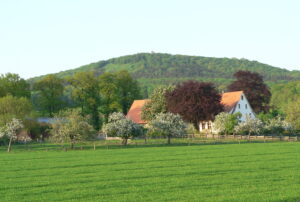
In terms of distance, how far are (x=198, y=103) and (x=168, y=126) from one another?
461 inches

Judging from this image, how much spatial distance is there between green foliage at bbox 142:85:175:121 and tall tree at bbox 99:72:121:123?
7042mm

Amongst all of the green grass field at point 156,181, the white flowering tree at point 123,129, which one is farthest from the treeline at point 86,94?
the green grass field at point 156,181

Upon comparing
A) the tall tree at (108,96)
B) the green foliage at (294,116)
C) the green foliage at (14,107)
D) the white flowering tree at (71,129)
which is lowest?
the white flowering tree at (71,129)

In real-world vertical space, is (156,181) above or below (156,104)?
below

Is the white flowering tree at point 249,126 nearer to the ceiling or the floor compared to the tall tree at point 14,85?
nearer to the floor

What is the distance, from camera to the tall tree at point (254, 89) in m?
80.9

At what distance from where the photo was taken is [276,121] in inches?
2532

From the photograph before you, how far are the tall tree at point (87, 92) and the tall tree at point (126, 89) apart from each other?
180 inches

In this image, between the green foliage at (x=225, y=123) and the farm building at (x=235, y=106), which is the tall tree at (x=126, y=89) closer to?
the farm building at (x=235, y=106)

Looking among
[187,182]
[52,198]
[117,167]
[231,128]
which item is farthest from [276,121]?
[52,198]

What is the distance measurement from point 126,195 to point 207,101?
159ft

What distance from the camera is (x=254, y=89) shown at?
81250 millimetres

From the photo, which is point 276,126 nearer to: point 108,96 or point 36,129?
point 108,96

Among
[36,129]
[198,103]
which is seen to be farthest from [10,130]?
[198,103]
